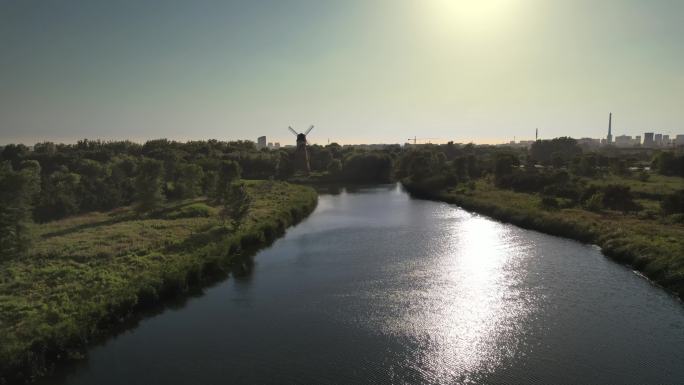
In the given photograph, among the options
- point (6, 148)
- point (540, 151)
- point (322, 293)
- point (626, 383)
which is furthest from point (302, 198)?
point (540, 151)

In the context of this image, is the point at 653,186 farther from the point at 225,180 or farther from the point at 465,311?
the point at 225,180

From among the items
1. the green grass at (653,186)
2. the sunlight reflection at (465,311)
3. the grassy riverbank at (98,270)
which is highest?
the green grass at (653,186)

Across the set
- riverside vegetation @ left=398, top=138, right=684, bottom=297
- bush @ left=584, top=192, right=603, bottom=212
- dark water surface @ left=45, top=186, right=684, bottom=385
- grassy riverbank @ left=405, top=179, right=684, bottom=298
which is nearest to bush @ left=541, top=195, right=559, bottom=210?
riverside vegetation @ left=398, top=138, right=684, bottom=297

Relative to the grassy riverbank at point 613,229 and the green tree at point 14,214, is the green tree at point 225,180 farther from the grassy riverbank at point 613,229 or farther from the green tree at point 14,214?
the grassy riverbank at point 613,229

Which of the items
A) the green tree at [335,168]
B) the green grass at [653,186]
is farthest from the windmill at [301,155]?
the green grass at [653,186]

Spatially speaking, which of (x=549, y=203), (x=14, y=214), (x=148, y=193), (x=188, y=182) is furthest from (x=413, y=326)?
(x=188, y=182)

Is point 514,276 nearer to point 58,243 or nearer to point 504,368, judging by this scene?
point 504,368
